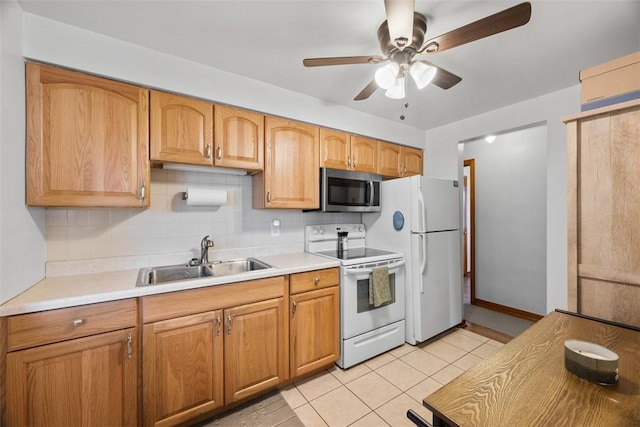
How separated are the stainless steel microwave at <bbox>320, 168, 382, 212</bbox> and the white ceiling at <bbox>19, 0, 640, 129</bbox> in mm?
760

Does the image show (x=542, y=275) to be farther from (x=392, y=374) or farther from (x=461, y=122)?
(x=392, y=374)

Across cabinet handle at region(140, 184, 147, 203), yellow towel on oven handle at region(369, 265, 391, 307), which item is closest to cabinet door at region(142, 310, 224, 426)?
cabinet handle at region(140, 184, 147, 203)

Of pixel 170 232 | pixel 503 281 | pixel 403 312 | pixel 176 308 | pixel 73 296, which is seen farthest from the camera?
pixel 503 281

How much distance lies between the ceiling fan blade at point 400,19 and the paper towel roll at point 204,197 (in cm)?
156

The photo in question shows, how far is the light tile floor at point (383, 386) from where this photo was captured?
5.46 feet

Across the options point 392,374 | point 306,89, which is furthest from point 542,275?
point 306,89

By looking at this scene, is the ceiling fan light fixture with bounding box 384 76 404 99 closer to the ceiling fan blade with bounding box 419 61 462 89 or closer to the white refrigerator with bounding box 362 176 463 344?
the ceiling fan blade with bounding box 419 61 462 89

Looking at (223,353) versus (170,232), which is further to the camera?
(170,232)

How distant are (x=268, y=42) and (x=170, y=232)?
1516mm

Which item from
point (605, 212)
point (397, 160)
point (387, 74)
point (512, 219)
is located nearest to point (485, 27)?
point (387, 74)

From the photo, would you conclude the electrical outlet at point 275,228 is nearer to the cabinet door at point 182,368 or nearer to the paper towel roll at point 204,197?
the paper towel roll at point 204,197

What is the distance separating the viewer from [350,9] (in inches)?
52.3

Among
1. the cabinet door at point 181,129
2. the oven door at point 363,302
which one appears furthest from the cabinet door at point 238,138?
the oven door at point 363,302

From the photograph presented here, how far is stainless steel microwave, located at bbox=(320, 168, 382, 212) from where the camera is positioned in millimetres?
2385
